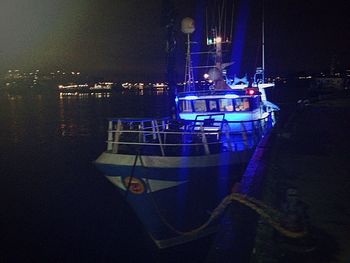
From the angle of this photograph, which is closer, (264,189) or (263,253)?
(263,253)

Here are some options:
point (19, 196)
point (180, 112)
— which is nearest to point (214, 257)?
point (180, 112)

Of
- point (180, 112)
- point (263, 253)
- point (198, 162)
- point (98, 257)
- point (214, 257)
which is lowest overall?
point (98, 257)

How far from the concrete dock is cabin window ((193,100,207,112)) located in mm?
2731

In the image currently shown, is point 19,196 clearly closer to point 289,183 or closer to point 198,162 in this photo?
point 198,162

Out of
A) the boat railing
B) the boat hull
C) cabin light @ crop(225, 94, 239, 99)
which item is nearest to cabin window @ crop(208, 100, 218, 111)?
cabin light @ crop(225, 94, 239, 99)

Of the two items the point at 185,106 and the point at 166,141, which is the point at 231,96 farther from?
the point at 166,141

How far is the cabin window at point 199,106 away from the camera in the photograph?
623 inches

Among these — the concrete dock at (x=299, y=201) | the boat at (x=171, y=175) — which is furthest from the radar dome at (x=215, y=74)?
the boat at (x=171, y=175)

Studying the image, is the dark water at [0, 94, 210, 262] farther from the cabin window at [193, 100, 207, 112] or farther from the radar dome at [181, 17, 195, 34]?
the radar dome at [181, 17, 195, 34]

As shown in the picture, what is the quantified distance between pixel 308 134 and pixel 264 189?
34.9 feet

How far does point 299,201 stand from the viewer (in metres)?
6.19

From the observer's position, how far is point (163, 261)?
1062cm

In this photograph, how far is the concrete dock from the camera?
594 cm

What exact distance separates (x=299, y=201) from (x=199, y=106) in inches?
393
